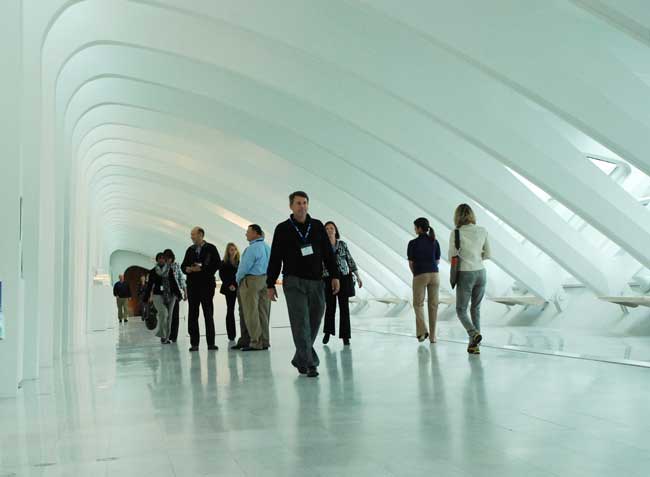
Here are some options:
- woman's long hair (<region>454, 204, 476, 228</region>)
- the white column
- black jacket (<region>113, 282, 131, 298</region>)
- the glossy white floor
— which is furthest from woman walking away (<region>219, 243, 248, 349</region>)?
black jacket (<region>113, 282, 131, 298</region>)

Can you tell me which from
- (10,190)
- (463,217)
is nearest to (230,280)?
(463,217)

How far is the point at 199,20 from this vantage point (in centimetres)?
1518

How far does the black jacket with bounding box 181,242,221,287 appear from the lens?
12125 millimetres

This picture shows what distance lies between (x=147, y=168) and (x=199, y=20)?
15848 millimetres

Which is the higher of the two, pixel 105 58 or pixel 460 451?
pixel 105 58

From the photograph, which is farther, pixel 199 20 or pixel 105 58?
pixel 105 58

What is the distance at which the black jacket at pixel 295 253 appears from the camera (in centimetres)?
772

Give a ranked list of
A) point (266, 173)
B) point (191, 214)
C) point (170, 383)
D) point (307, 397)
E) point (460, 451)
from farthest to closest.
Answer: point (191, 214) < point (266, 173) < point (170, 383) < point (307, 397) < point (460, 451)

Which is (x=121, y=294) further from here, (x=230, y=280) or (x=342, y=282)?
(x=342, y=282)

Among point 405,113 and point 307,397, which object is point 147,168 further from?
point 307,397

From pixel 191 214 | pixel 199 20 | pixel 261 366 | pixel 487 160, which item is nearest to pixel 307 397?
pixel 261 366

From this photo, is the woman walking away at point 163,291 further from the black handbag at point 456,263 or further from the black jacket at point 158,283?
the black handbag at point 456,263

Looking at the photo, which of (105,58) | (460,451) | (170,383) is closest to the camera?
(460,451)

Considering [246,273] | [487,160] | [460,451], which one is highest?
[487,160]
